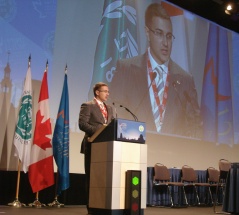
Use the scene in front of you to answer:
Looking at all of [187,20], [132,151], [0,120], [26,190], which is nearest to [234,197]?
[132,151]

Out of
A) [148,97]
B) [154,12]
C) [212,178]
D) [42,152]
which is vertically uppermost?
[154,12]

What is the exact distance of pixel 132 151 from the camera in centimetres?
396

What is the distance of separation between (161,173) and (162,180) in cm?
21

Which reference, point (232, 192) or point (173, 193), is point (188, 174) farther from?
point (232, 192)

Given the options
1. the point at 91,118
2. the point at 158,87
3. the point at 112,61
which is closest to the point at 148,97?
the point at 158,87

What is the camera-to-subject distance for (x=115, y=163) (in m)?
3.79

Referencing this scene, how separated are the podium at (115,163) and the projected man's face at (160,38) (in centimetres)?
424

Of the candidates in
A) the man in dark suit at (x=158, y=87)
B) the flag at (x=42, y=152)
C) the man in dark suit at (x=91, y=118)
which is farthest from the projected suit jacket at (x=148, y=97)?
the man in dark suit at (x=91, y=118)

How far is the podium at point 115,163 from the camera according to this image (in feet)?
12.3

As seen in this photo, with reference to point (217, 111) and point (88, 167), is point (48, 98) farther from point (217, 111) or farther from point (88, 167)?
point (217, 111)

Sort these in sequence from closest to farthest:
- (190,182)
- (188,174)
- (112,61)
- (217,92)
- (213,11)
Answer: (112,61), (188,174), (190,182), (217,92), (213,11)

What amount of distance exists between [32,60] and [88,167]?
2.74 m

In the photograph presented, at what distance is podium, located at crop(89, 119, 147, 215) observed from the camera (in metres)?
3.75

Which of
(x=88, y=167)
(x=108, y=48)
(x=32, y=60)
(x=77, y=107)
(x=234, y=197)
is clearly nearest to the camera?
(x=88, y=167)
